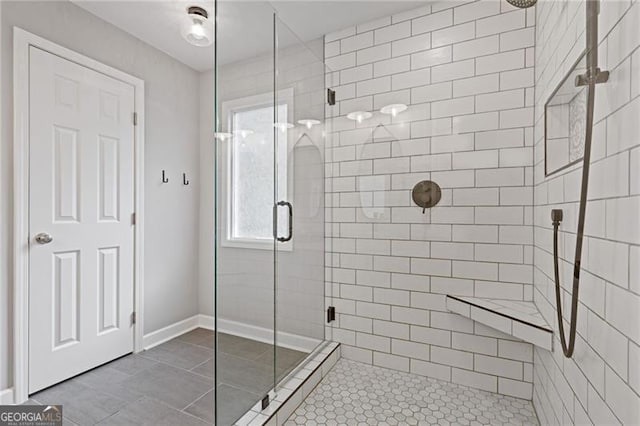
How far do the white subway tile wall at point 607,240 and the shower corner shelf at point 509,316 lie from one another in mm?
122

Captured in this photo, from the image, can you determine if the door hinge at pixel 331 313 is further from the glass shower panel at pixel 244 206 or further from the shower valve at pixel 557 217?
the shower valve at pixel 557 217

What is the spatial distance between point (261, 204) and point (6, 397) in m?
1.83

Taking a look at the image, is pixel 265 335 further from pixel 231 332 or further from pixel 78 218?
pixel 78 218

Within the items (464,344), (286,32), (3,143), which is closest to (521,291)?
(464,344)

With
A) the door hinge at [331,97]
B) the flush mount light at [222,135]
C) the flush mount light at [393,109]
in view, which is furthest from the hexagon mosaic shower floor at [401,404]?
the door hinge at [331,97]

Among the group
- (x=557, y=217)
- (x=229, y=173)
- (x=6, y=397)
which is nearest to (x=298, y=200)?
(x=229, y=173)

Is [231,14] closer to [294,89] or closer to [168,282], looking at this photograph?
[294,89]

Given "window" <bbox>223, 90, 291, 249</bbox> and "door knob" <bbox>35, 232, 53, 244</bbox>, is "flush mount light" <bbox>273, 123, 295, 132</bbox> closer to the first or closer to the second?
"window" <bbox>223, 90, 291, 249</bbox>

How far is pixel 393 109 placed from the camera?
2.16 m

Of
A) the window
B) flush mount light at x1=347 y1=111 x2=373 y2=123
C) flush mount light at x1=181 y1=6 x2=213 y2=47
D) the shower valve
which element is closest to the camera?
the shower valve

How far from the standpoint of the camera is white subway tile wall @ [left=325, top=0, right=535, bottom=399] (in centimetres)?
183

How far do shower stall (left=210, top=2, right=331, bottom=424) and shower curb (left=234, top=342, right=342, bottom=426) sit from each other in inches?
1.4

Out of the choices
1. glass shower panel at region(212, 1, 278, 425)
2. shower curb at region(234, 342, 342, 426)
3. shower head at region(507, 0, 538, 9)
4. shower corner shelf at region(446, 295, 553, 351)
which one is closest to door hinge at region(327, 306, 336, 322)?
shower curb at region(234, 342, 342, 426)

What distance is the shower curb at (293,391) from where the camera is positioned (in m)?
1.47
